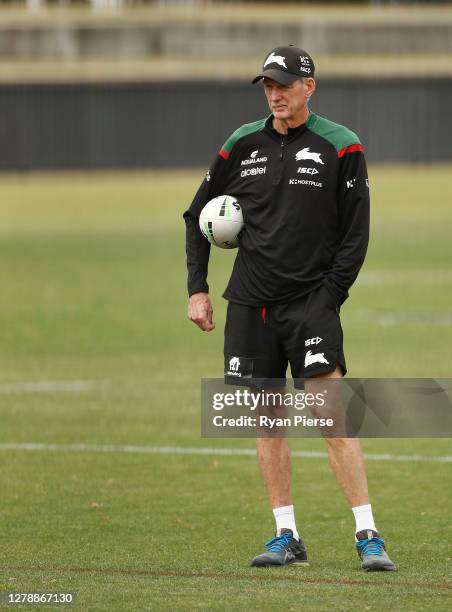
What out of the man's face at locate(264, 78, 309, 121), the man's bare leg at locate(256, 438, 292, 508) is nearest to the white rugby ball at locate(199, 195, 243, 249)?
the man's face at locate(264, 78, 309, 121)

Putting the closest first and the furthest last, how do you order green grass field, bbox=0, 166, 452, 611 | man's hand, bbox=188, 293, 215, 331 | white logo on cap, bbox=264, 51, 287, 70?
green grass field, bbox=0, 166, 452, 611
white logo on cap, bbox=264, 51, 287, 70
man's hand, bbox=188, 293, 215, 331

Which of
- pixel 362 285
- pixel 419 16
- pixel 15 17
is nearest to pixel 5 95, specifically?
pixel 15 17

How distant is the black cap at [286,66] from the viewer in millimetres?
7676

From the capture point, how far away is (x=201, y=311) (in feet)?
26.4

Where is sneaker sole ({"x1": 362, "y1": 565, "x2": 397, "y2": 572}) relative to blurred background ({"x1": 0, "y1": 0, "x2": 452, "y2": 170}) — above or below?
below

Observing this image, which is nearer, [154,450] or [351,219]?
[351,219]

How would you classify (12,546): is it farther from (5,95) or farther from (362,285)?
(5,95)

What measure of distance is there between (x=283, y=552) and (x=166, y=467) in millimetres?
3229

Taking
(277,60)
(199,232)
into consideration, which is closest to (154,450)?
(199,232)

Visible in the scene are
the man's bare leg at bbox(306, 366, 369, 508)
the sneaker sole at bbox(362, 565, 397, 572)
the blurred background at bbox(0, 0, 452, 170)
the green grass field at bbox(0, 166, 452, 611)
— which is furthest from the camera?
the blurred background at bbox(0, 0, 452, 170)

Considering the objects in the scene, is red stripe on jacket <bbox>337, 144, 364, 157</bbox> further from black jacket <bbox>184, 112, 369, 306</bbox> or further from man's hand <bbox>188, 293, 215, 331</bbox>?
man's hand <bbox>188, 293, 215, 331</bbox>

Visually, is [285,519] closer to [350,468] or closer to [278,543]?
[278,543]

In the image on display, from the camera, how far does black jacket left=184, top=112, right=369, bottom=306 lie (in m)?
7.70

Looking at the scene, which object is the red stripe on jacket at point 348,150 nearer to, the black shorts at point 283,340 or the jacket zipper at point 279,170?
the jacket zipper at point 279,170
